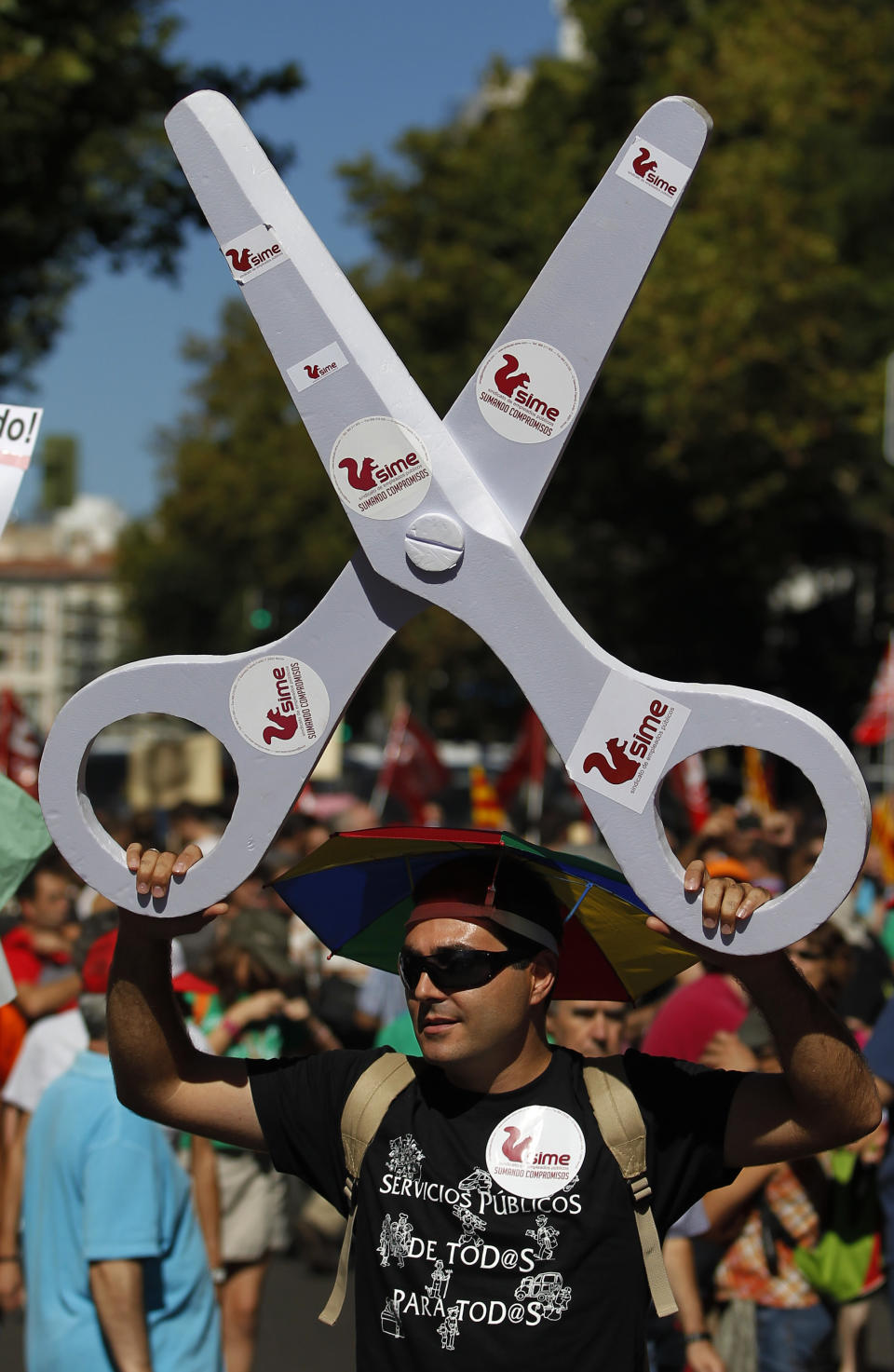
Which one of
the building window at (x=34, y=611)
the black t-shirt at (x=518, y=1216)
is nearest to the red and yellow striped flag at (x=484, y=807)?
the black t-shirt at (x=518, y=1216)

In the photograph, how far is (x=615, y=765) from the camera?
2.60 m

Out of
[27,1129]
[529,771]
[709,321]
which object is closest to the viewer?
[27,1129]

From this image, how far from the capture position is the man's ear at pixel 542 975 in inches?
113

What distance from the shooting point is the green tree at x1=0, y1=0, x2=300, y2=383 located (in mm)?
10281

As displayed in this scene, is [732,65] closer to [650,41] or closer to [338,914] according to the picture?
[650,41]

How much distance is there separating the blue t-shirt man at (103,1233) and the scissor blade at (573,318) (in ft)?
6.15

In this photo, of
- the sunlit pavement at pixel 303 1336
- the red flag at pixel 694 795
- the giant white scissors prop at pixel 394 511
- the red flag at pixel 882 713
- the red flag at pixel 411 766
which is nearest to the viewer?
the giant white scissors prop at pixel 394 511

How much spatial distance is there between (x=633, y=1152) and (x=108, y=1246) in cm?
157

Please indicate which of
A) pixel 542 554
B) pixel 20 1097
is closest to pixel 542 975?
pixel 20 1097

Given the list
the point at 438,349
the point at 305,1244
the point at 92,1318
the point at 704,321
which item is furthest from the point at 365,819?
the point at 438,349

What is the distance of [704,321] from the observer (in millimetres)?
22344

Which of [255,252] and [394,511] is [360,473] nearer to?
[394,511]

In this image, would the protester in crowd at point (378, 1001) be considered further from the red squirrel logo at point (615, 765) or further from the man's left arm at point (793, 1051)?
the red squirrel logo at point (615, 765)

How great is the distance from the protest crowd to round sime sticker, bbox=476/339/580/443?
1.11 meters
